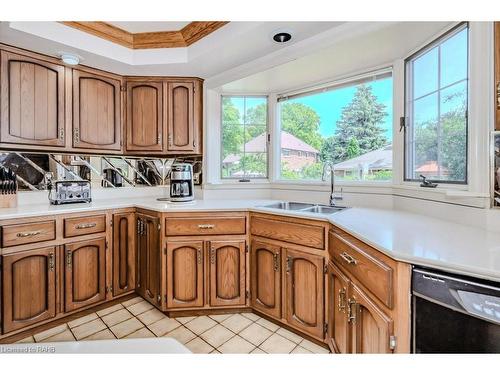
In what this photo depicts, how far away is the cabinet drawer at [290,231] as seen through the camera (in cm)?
163

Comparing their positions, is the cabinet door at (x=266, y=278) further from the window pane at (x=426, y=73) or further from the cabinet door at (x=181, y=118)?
the window pane at (x=426, y=73)

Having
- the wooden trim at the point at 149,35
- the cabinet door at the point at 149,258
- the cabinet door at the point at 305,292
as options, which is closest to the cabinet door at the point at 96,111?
the wooden trim at the point at 149,35

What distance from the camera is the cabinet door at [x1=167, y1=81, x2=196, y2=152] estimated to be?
2480 millimetres

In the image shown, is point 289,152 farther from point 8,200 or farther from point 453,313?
point 8,200

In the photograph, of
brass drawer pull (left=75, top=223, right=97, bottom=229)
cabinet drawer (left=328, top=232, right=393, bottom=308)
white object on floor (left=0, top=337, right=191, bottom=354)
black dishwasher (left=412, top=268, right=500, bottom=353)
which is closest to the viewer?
white object on floor (left=0, top=337, right=191, bottom=354)

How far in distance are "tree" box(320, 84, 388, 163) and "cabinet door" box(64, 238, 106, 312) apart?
2.14 meters

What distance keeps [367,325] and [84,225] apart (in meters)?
1.99

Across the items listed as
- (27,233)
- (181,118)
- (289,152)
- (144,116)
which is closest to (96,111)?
(144,116)

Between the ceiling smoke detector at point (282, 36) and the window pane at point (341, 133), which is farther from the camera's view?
the window pane at point (341, 133)

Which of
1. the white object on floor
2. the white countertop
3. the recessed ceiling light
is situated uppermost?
the recessed ceiling light

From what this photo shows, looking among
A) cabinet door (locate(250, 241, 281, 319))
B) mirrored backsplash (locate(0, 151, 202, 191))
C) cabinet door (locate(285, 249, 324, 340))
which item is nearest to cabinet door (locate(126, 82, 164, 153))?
mirrored backsplash (locate(0, 151, 202, 191))

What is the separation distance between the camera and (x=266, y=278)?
190 centimetres

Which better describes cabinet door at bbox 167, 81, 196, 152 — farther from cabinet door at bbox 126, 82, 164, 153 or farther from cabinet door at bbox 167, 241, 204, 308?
cabinet door at bbox 167, 241, 204, 308

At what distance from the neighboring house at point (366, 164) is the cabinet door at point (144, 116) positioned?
1.72m
